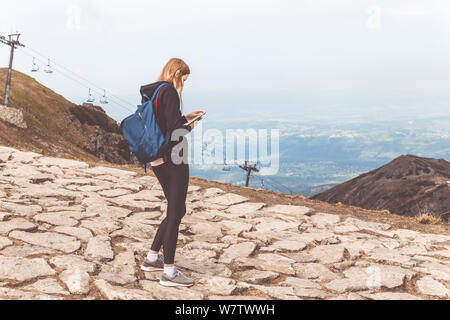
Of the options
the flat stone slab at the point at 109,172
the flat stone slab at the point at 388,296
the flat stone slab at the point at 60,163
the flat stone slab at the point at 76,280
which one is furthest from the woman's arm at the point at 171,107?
the flat stone slab at the point at 60,163

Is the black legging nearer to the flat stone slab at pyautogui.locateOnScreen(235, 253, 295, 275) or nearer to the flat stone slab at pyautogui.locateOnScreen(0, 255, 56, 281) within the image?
the flat stone slab at pyautogui.locateOnScreen(0, 255, 56, 281)

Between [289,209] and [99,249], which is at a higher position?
[289,209]

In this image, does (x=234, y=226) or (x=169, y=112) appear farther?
(x=234, y=226)

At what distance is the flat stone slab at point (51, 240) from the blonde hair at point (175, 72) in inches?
110

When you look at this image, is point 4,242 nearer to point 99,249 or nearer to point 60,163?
point 99,249

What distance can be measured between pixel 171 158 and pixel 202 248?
2.46 m

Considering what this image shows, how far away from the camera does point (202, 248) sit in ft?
21.8

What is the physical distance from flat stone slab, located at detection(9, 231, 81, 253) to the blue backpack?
2110 mm

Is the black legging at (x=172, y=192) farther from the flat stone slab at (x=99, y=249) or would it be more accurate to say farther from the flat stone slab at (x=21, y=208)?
the flat stone slab at (x=21, y=208)

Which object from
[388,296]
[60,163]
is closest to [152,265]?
[388,296]

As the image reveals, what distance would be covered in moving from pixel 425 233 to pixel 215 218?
460 centimetres

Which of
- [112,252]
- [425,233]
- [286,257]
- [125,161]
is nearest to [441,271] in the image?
[286,257]
